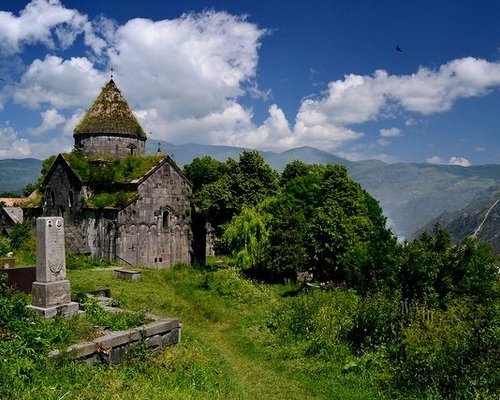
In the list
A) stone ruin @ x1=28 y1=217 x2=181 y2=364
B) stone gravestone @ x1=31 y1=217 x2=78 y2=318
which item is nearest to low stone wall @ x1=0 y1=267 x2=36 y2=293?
stone ruin @ x1=28 y1=217 x2=181 y2=364

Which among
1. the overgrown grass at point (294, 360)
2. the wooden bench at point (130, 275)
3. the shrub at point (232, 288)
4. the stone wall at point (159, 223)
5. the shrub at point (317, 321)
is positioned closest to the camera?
the overgrown grass at point (294, 360)

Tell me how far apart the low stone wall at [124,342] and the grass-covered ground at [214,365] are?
0.24m

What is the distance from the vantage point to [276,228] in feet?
78.4

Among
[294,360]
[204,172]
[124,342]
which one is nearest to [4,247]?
[204,172]

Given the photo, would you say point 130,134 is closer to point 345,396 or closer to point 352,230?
point 352,230

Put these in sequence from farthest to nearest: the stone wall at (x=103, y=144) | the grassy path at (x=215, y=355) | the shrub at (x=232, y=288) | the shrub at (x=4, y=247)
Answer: the stone wall at (x=103, y=144)
the shrub at (x=4, y=247)
the shrub at (x=232, y=288)
the grassy path at (x=215, y=355)

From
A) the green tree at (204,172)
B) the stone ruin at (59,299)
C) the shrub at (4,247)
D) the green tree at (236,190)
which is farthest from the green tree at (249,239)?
the shrub at (4,247)

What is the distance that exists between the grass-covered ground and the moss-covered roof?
614 inches

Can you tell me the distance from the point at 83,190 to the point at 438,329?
25641mm

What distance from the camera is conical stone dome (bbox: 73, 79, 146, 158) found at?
32.4 meters

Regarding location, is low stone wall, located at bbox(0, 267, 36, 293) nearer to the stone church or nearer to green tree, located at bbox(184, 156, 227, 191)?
the stone church

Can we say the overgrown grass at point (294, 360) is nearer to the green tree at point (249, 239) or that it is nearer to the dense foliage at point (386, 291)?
the dense foliage at point (386, 291)

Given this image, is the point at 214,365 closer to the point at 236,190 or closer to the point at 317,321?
the point at 317,321

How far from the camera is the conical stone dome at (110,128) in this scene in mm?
32406
